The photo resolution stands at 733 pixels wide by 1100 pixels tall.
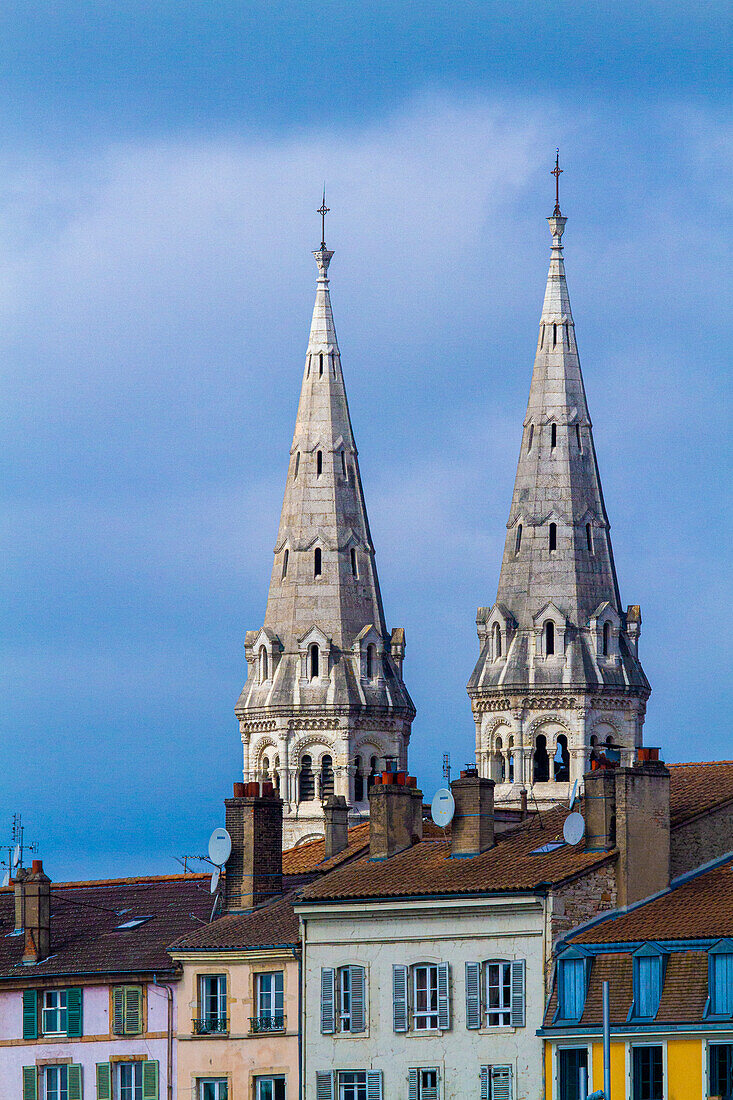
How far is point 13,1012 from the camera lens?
322 feet

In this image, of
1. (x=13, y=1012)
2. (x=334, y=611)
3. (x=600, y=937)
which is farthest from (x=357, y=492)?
(x=600, y=937)

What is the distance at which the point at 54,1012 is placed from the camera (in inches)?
3831

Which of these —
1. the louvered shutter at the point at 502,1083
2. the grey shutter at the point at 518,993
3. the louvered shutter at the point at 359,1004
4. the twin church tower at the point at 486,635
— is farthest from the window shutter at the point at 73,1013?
the twin church tower at the point at 486,635

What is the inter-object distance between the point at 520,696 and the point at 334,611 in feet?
30.5

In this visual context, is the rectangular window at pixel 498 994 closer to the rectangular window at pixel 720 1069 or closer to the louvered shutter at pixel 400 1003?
the louvered shutter at pixel 400 1003

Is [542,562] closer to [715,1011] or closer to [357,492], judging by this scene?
[357,492]

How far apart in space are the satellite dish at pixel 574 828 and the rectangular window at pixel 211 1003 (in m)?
10.3

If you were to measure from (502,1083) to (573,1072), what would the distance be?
7.76ft

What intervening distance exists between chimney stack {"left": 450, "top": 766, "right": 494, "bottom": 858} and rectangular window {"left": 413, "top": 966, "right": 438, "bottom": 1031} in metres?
4.34

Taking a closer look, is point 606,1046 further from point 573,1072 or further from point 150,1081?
point 150,1081

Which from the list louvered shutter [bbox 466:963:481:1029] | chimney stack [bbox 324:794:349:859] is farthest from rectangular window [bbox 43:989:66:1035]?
louvered shutter [bbox 466:963:481:1029]

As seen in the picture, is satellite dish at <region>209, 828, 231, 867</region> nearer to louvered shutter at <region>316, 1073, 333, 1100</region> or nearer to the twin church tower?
louvered shutter at <region>316, 1073, 333, 1100</region>

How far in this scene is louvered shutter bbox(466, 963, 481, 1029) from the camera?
291ft

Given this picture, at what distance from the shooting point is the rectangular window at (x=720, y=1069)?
82.9 meters
